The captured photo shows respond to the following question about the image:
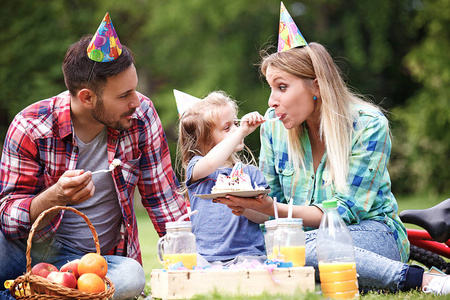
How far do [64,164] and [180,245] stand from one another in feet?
3.68

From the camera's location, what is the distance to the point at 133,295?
3604mm

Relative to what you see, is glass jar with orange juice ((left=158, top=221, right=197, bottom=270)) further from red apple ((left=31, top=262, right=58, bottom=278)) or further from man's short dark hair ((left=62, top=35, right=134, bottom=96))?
man's short dark hair ((left=62, top=35, right=134, bottom=96))

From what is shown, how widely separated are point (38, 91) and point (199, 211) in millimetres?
16571

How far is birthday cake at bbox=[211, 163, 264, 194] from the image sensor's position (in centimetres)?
345

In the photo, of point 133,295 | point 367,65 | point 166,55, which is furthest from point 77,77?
point 166,55

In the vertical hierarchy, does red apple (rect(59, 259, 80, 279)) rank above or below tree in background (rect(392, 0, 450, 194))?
below

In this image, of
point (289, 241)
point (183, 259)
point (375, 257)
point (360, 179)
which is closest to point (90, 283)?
point (183, 259)

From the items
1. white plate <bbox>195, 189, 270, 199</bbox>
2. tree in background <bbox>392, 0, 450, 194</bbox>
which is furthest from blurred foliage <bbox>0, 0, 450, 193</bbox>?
white plate <bbox>195, 189, 270, 199</bbox>

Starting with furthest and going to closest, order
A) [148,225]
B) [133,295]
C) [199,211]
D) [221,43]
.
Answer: [221,43], [148,225], [199,211], [133,295]

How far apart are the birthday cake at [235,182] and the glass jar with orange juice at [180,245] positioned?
15.8 inches

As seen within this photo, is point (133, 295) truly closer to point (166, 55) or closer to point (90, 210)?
point (90, 210)

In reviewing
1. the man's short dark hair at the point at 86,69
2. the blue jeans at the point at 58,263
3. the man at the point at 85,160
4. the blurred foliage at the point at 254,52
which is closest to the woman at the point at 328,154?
the blue jeans at the point at 58,263

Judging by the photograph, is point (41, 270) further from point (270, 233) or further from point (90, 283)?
point (270, 233)

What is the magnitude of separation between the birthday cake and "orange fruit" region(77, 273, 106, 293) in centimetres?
82
